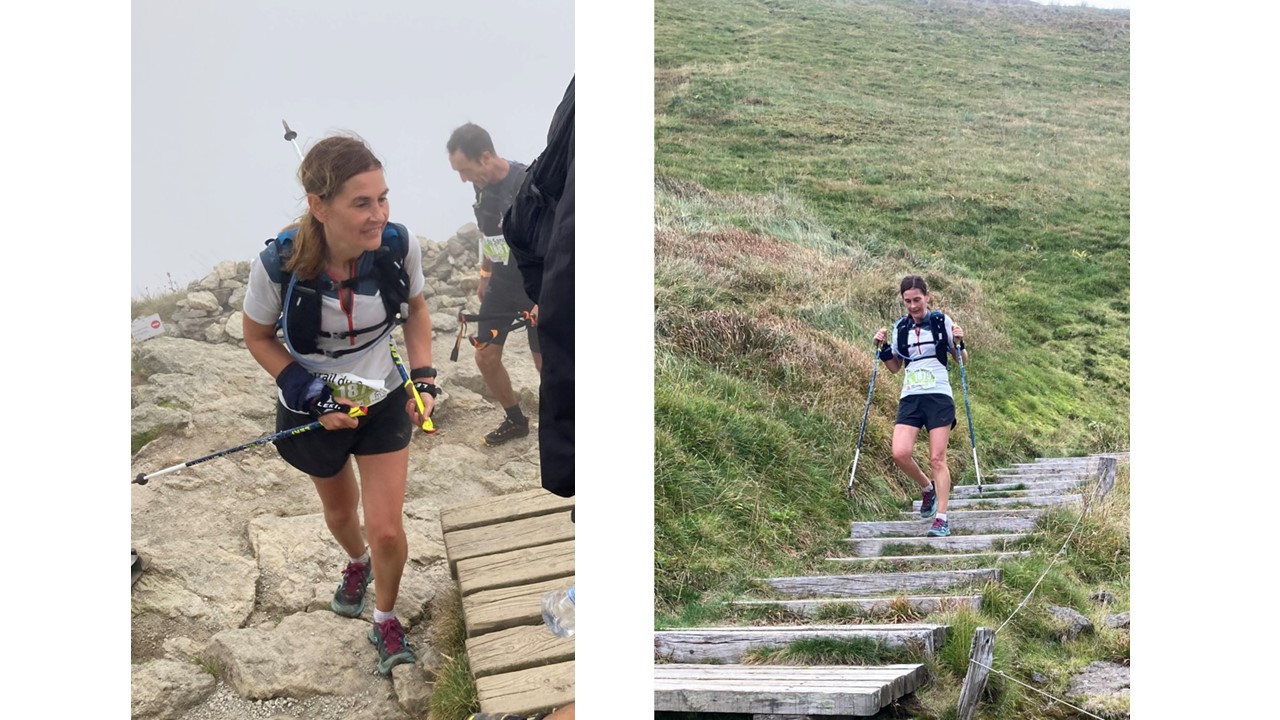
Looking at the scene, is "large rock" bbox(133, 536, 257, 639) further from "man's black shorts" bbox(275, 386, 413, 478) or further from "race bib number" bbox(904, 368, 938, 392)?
"race bib number" bbox(904, 368, 938, 392)

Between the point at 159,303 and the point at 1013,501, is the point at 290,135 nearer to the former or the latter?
the point at 159,303

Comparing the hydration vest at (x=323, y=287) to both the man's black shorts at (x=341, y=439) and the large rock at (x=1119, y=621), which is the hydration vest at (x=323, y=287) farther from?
the large rock at (x=1119, y=621)

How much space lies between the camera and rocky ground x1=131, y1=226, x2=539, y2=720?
9.15ft

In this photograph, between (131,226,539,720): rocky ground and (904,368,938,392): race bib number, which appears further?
(904,368,938,392): race bib number

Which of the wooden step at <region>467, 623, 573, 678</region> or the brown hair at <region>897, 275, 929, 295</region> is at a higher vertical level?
the brown hair at <region>897, 275, 929, 295</region>

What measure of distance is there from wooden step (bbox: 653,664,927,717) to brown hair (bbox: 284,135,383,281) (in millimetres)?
1695

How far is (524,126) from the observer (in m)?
3.01

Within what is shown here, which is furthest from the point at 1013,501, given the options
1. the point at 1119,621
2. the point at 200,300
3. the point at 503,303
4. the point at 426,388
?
the point at 200,300

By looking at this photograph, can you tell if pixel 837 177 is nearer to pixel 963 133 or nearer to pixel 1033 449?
pixel 963 133

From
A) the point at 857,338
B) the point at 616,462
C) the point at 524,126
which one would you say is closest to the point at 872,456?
the point at 857,338

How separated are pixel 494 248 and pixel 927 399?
→ 5.33 ft

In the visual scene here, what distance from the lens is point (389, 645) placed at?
2.90 m

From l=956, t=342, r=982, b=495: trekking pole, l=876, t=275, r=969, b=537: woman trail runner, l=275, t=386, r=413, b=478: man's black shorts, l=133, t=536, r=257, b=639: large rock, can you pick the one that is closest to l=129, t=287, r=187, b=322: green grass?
l=275, t=386, r=413, b=478: man's black shorts
